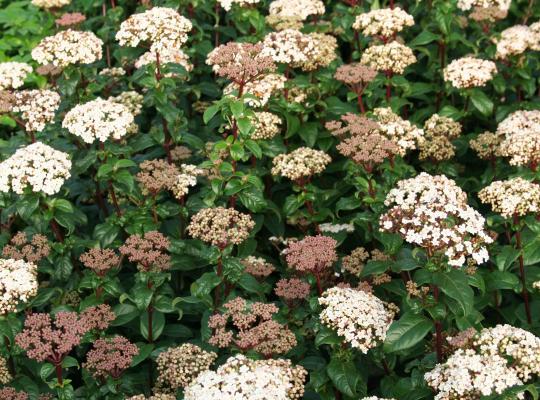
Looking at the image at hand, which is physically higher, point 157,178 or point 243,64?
point 243,64

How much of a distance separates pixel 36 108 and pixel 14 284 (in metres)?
2.30

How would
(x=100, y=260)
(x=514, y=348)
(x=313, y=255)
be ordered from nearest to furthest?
(x=514, y=348) → (x=313, y=255) → (x=100, y=260)

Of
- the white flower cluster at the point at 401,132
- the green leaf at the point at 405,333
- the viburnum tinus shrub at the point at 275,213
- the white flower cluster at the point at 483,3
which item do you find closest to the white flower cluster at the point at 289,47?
the viburnum tinus shrub at the point at 275,213

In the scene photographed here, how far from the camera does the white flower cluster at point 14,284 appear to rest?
729cm

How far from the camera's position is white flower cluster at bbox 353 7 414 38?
9812 mm

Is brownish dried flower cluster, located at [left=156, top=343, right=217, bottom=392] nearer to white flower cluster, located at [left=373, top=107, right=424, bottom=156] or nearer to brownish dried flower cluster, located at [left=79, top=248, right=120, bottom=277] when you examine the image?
brownish dried flower cluster, located at [left=79, top=248, right=120, bottom=277]

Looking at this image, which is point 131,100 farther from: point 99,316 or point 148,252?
point 99,316

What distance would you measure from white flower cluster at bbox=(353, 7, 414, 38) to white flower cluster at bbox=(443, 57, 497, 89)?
2.44 ft

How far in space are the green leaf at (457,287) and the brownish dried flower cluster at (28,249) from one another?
3747mm

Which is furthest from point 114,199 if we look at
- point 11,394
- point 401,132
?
point 401,132

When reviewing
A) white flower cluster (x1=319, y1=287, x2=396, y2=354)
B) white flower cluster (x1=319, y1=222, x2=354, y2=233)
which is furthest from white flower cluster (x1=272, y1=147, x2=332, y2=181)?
white flower cluster (x1=319, y1=287, x2=396, y2=354)

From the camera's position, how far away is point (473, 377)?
6156 millimetres

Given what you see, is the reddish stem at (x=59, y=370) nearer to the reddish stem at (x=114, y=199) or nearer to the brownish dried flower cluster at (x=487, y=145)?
the reddish stem at (x=114, y=199)

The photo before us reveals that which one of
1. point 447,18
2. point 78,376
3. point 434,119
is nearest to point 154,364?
point 78,376
